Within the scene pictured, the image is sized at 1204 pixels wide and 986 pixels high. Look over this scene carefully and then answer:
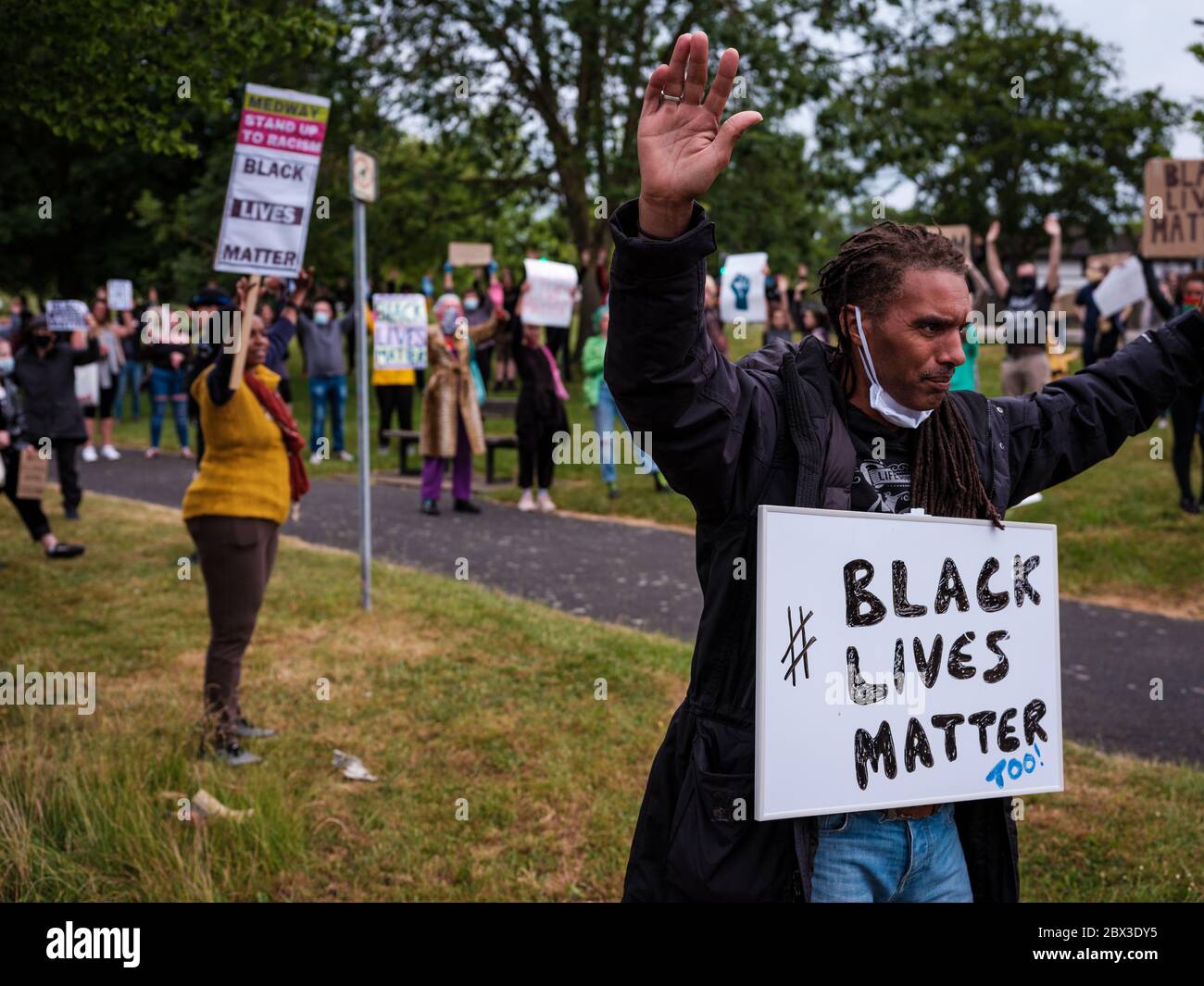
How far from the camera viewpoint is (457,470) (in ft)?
40.8

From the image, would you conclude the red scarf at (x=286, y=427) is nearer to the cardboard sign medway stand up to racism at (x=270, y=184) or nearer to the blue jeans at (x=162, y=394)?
the cardboard sign medway stand up to racism at (x=270, y=184)

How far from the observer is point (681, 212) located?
1.92m

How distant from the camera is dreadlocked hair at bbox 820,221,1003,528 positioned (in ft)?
7.77

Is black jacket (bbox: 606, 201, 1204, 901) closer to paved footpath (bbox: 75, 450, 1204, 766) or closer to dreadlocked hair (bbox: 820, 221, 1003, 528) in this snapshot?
dreadlocked hair (bbox: 820, 221, 1003, 528)

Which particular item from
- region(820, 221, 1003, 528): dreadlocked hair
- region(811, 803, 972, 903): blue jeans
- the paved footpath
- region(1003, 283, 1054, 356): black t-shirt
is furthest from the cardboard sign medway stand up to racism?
region(1003, 283, 1054, 356): black t-shirt

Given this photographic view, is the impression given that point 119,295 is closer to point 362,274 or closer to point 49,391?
point 49,391

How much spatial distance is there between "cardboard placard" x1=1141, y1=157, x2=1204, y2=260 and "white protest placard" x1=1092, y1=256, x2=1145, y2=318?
2.02 meters

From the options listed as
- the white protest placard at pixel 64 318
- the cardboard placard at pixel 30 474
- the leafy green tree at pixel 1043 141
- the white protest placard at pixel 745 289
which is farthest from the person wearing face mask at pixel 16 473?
the leafy green tree at pixel 1043 141

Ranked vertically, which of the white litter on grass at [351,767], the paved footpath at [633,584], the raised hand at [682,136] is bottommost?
the white litter on grass at [351,767]

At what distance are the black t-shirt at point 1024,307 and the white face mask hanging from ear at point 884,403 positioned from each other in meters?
8.93

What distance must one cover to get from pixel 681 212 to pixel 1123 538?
923cm

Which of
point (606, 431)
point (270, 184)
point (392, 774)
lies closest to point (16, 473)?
point (270, 184)

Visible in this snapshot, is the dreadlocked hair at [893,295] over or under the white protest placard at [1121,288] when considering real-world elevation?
under

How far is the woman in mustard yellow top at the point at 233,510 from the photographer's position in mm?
5383
